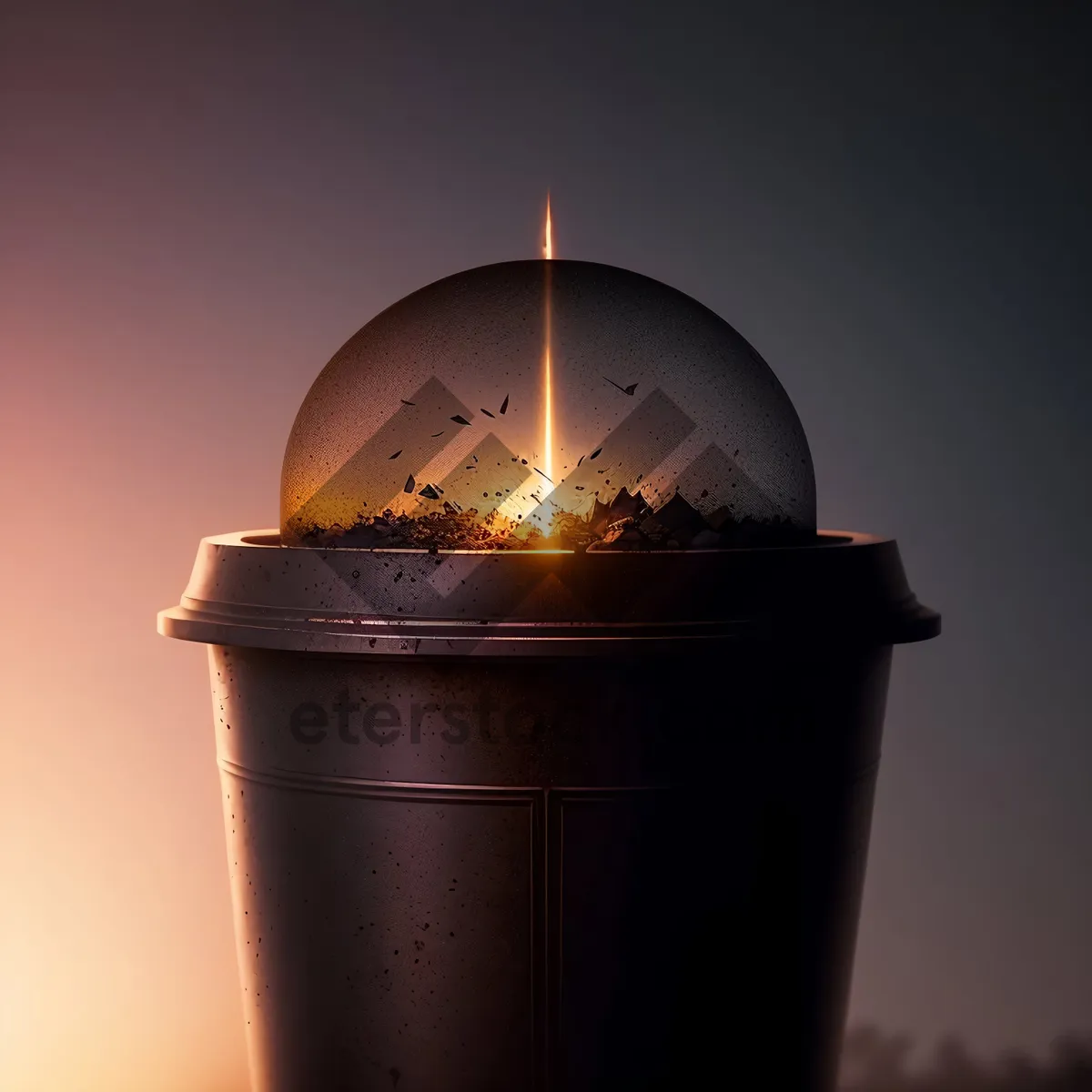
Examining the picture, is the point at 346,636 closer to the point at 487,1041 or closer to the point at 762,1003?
the point at 487,1041

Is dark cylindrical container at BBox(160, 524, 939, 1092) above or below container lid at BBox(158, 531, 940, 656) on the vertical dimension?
below

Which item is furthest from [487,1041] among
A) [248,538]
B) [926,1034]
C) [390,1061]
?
[926,1034]

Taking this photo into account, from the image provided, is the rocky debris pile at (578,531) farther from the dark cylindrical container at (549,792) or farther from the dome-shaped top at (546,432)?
the dark cylindrical container at (549,792)

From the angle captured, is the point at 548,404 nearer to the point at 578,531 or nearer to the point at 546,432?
the point at 546,432

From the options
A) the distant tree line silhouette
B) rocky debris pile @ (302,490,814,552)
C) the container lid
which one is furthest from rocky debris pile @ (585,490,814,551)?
the distant tree line silhouette

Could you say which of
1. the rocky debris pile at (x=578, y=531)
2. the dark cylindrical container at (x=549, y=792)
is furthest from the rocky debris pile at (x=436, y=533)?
the dark cylindrical container at (x=549, y=792)

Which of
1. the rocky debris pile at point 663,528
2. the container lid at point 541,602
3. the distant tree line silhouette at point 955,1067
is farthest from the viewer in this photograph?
the distant tree line silhouette at point 955,1067

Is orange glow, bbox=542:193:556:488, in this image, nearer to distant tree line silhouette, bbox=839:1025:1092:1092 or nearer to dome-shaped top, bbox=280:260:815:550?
dome-shaped top, bbox=280:260:815:550

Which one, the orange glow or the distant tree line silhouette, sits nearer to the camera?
the orange glow
